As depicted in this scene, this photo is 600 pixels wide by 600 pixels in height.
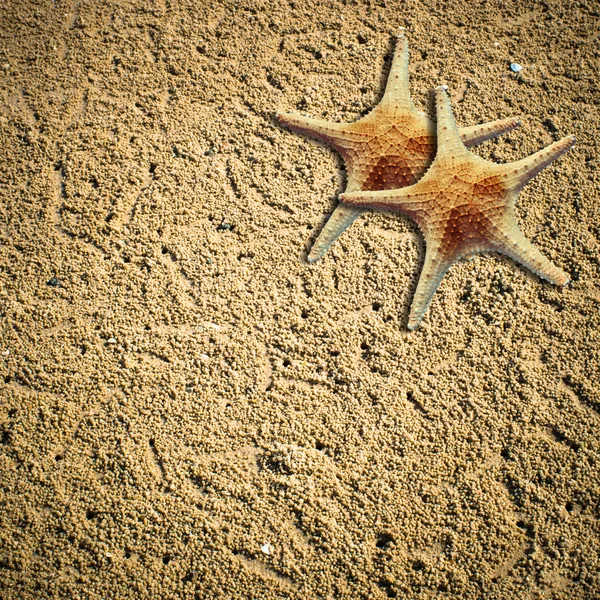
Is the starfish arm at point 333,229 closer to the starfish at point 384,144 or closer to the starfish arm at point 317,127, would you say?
the starfish at point 384,144

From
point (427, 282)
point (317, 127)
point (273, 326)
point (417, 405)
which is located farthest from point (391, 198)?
point (417, 405)

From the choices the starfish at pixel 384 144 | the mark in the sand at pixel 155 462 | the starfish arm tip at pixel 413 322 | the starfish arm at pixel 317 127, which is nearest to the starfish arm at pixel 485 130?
the starfish at pixel 384 144

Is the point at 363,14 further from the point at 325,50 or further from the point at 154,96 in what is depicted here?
the point at 154,96

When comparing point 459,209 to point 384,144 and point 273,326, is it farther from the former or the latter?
point 273,326

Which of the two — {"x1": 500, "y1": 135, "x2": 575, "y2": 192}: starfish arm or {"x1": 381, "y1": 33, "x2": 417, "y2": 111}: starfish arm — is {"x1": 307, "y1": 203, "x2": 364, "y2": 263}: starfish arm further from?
{"x1": 500, "y1": 135, "x2": 575, "y2": 192}: starfish arm

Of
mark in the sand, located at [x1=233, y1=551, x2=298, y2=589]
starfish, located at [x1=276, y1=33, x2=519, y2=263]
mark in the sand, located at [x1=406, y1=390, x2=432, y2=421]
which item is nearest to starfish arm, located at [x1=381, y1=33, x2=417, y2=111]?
starfish, located at [x1=276, y1=33, x2=519, y2=263]

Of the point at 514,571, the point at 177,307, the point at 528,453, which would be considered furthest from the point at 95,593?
the point at 528,453
